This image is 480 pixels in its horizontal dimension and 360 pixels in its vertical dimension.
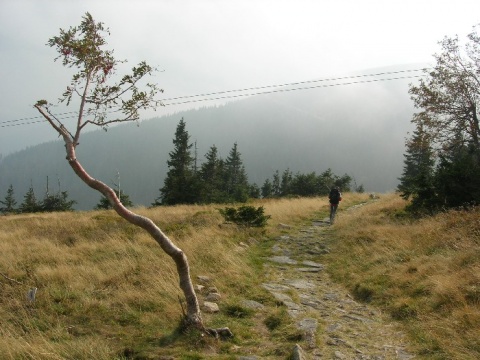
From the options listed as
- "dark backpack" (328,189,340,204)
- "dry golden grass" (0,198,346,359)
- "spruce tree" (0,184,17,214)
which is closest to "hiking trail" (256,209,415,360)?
"dry golden grass" (0,198,346,359)

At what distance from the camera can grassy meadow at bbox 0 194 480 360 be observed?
15.6ft

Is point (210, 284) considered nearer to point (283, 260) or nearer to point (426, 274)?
point (283, 260)

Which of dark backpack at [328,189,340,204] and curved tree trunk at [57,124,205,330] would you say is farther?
dark backpack at [328,189,340,204]

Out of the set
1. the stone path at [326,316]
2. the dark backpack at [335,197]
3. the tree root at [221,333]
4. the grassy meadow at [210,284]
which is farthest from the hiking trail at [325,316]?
the dark backpack at [335,197]

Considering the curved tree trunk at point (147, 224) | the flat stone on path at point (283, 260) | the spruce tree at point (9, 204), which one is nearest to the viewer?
the curved tree trunk at point (147, 224)

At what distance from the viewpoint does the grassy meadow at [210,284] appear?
4754mm

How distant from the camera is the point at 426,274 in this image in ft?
23.2

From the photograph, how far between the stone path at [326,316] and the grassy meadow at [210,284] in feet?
0.86

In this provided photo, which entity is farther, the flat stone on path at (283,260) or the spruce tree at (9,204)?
the spruce tree at (9,204)

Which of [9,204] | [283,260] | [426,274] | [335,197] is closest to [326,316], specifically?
[426,274]

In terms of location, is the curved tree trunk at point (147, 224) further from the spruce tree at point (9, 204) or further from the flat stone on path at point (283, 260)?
the spruce tree at point (9, 204)

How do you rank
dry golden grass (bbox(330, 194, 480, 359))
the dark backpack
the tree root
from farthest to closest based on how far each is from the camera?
the dark backpack < the tree root < dry golden grass (bbox(330, 194, 480, 359))

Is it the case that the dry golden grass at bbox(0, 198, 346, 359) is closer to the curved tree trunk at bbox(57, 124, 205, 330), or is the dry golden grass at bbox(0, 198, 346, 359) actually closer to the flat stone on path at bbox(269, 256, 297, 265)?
the curved tree trunk at bbox(57, 124, 205, 330)

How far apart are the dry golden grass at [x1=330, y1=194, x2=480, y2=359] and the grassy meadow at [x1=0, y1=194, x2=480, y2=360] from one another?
0.08 ft
